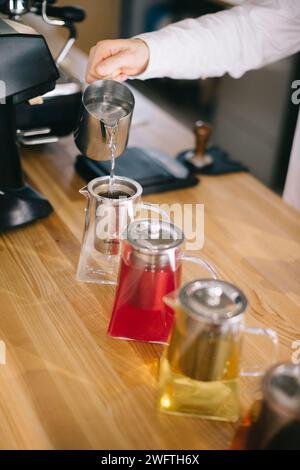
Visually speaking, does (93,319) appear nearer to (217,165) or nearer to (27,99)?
(27,99)

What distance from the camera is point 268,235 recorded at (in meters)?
1.17

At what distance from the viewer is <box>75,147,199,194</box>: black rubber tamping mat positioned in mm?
1294

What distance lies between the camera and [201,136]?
140 cm

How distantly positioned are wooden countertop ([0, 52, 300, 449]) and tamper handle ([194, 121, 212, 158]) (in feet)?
0.25

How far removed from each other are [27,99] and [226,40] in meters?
0.48

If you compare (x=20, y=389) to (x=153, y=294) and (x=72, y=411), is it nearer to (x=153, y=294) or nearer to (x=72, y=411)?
(x=72, y=411)

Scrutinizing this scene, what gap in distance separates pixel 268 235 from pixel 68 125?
529 millimetres

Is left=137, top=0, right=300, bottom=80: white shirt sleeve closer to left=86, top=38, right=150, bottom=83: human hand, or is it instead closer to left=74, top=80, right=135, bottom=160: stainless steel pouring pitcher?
left=86, top=38, right=150, bottom=83: human hand

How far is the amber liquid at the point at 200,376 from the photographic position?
0.67 metres

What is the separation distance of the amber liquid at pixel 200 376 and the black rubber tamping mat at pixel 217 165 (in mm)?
746

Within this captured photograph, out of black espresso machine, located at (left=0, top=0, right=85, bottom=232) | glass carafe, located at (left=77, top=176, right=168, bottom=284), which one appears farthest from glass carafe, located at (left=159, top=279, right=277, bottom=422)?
black espresso machine, located at (left=0, top=0, right=85, bottom=232)

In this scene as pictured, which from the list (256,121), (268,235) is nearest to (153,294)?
(268,235)

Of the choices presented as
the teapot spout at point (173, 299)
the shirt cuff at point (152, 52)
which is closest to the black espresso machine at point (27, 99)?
the shirt cuff at point (152, 52)

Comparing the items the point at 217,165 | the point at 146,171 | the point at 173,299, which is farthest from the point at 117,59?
the point at 173,299
